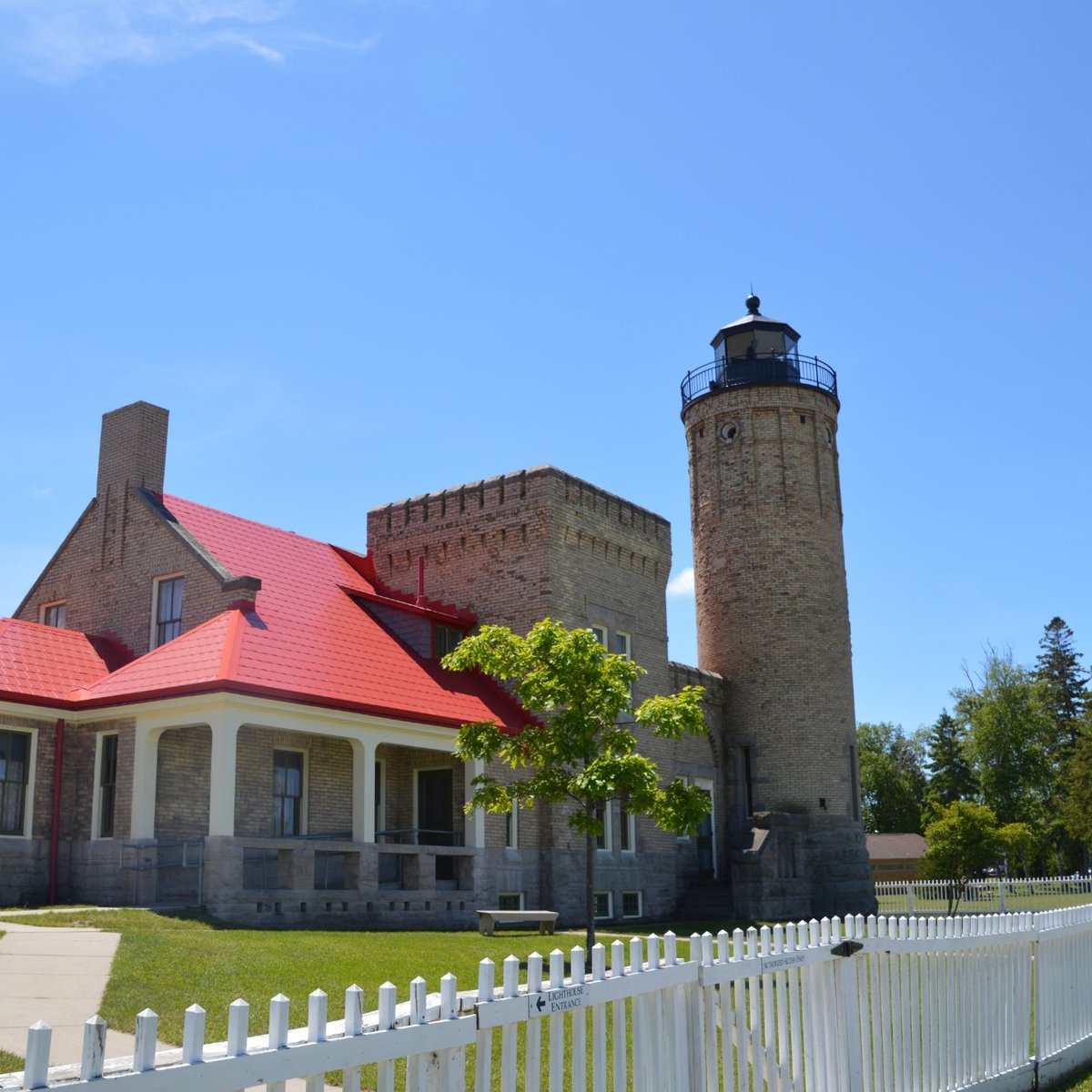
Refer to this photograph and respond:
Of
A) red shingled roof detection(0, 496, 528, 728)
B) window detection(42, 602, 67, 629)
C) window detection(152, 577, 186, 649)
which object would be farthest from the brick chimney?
window detection(42, 602, 67, 629)

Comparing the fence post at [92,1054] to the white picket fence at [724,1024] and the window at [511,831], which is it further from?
the window at [511,831]

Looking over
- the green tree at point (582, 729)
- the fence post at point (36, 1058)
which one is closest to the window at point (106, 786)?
the green tree at point (582, 729)

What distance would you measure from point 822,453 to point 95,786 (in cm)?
2180

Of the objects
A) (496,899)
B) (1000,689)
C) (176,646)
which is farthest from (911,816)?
(176,646)

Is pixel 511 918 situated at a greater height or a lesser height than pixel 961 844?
lesser

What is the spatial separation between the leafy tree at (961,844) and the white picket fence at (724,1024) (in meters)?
30.1

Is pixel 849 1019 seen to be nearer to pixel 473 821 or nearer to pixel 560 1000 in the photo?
pixel 560 1000

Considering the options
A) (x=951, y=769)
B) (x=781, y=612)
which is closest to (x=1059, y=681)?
(x=951, y=769)

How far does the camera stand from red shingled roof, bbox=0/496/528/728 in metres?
18.9

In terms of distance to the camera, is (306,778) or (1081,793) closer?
(306,778)

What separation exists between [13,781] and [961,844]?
102 ft

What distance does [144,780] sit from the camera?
18.8 meters

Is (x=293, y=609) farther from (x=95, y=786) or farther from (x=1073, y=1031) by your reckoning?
(x=1073, y=1031)

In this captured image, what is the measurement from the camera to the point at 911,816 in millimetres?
78812
